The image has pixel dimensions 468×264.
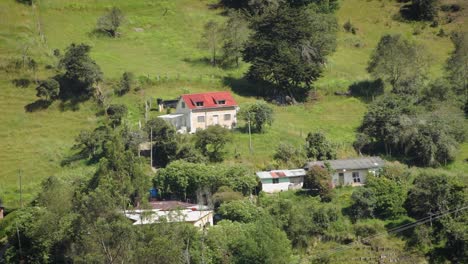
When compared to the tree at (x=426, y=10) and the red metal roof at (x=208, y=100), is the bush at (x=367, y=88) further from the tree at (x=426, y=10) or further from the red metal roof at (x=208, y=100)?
the tree at (x=426, y=10)

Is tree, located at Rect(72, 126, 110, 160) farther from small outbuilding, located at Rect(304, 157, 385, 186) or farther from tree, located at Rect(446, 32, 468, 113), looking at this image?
tree, located at Rect(446, 32, 468, 113)

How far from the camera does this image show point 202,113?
7819cm

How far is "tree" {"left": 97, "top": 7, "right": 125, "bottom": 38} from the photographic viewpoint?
338 feet

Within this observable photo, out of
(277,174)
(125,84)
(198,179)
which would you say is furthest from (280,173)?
(125,84)

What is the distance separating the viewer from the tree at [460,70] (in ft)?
294

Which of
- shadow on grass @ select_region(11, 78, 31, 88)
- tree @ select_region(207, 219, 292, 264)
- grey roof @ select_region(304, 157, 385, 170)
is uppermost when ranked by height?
shadow on grass @ select_region(11, 78, 31, 88)

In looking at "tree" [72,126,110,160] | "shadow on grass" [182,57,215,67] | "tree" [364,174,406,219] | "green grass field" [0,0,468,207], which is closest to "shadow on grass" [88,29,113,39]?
"green grass field" [0,0,468,207]

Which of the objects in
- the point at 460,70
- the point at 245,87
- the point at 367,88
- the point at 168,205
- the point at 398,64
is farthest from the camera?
the point at 367,88

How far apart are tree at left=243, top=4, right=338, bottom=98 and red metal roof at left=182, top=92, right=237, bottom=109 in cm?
846

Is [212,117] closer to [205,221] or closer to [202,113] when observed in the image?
[202,113]

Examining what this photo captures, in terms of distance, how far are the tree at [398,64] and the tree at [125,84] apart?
2846 cm

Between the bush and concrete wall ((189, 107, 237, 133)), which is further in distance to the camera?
the bush

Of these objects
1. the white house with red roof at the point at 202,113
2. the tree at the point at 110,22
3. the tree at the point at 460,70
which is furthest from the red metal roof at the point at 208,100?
the tree at the point at 110,22

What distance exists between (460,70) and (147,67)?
3710cm
